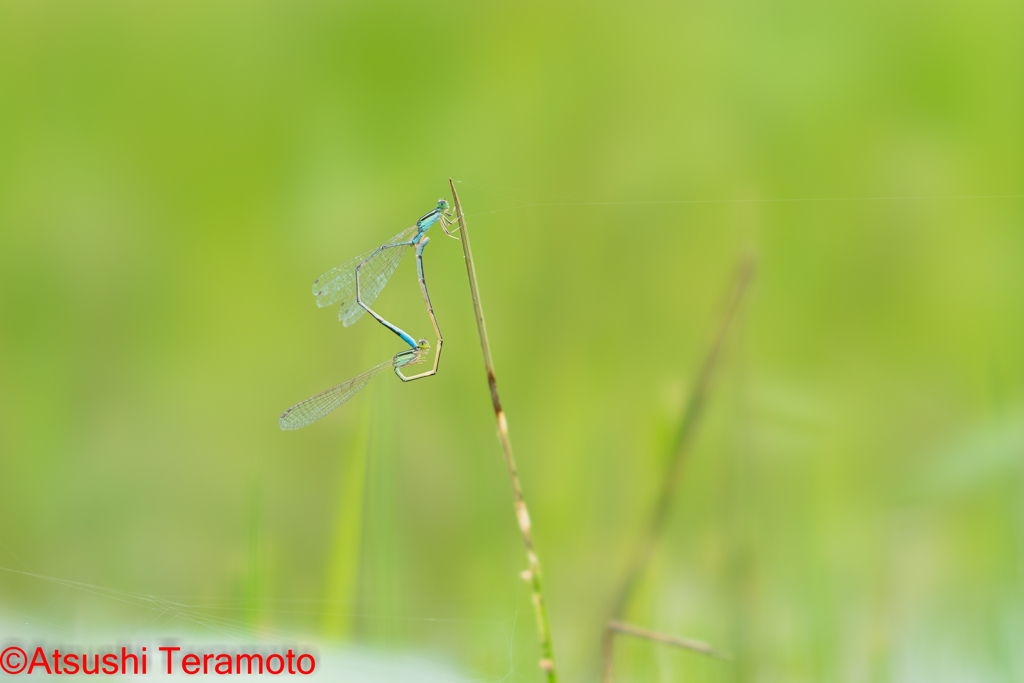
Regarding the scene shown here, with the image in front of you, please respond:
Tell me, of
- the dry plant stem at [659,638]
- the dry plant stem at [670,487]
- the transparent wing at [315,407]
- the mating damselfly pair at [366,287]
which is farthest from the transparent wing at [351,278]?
the dry plant stem at [659,638]

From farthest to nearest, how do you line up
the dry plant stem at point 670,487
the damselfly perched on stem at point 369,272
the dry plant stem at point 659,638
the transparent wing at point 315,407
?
the damselfly perched on stem at point 369,272 → the transparent wing at point 315,407 → the dry plant stem at point 670,487 → the dry plant stem at point 659,638

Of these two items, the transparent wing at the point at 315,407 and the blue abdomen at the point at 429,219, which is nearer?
the transparent wing at the point at 315,407

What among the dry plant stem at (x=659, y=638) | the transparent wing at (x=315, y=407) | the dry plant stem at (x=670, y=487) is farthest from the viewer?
the transparent wing at (x=315, y=407)

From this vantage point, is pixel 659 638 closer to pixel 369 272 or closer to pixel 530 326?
pixel 530 326

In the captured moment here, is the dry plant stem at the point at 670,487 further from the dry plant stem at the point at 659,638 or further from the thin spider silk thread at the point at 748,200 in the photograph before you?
the thin spider silk thread at the point at 748,200

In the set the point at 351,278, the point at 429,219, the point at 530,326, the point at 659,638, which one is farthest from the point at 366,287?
the point at 659,638

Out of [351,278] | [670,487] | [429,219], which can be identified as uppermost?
[429,219]

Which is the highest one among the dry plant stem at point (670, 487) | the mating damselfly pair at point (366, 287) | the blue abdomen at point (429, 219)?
the blue abdomen at point (429, 219)
